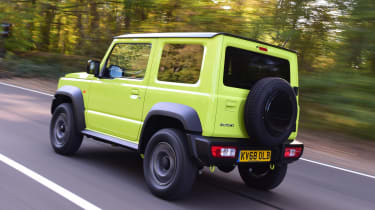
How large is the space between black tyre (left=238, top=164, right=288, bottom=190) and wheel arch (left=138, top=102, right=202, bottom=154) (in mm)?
1091

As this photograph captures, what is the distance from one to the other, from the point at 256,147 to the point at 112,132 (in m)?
1.91

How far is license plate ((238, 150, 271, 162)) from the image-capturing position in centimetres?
436

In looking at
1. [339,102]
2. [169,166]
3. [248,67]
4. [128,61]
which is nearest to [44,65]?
[339,102]

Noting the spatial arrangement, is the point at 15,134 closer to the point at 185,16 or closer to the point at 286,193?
the point at 286,193

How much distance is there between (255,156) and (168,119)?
105 centimetres

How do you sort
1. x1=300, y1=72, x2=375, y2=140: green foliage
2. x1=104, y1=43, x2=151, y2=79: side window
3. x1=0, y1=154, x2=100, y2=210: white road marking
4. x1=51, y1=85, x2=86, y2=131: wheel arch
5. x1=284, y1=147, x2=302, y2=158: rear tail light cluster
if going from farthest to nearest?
1. x1=300, y1=72, x2=375, y2=140: green foliage
2. x1=51, y1=85, x2=86, y2=131: wheel arch
3. x1=104, y1=43, x2=151, y2=79: side window
4. x1=284, y1=147, x2=302, y2=158: rear tail light cluster
5. x1=0, y1=154, x2=100, y2=210: white road marking

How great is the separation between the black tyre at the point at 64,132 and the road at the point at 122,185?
0.14 meters

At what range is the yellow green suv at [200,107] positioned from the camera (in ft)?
13.9

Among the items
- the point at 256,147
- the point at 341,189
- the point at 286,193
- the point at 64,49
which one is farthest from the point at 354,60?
the point at 64,49

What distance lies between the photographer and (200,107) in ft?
13.9

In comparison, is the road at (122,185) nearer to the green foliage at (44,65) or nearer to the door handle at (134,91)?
the door handle at (134,91)

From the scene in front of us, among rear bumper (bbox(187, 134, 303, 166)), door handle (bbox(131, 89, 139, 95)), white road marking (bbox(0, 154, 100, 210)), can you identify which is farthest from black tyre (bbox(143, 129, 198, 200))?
white road marking (bbox(0, 154, 100, 210))

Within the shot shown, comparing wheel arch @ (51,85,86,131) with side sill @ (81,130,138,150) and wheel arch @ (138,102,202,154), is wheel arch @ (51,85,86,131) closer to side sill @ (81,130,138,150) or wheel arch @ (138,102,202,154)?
side sill @ (81,130,138,150)

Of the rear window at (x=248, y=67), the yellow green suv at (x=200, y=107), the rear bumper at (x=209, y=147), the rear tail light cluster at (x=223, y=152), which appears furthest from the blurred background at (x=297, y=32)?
the rear tail light cluster at (x=223, y=152)
